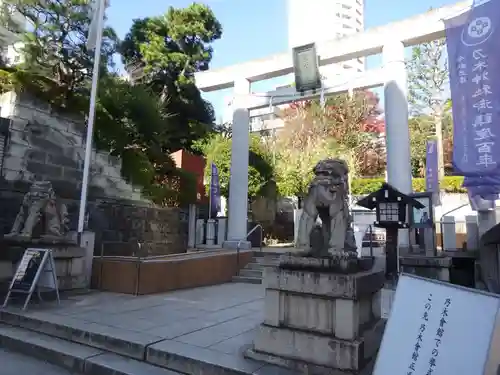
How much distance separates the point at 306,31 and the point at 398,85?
165ft

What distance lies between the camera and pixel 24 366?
13.8ft

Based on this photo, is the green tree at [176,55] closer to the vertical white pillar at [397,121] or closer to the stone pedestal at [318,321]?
the vertical white pillar at [397,121]

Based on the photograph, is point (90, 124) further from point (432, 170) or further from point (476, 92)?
point (432, 170)

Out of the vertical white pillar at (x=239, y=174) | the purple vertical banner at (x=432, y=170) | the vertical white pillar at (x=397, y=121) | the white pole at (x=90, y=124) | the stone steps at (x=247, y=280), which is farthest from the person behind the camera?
the purple vertical banner at (x=432, y=170)

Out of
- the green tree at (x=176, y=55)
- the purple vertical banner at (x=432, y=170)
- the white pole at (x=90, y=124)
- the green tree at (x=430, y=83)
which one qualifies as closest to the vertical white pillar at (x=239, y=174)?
the white pole at (x=90, y=124)

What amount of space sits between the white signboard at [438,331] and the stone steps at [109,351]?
1279mm

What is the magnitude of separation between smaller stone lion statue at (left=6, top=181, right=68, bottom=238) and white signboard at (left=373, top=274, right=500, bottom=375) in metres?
6.58

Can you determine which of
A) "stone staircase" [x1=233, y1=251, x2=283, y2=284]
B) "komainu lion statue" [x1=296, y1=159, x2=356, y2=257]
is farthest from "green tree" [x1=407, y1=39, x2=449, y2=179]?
"komainu lion statue" [x1=296, y1=159, x2=356, y2=257]

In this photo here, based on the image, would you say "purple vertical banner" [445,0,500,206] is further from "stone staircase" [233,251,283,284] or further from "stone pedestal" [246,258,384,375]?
"stone staircase" [233,251,283,284]

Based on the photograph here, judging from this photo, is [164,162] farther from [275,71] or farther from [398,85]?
[398,85]

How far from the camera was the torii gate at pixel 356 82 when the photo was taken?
10742mm

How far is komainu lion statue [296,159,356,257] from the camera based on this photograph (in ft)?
13.2

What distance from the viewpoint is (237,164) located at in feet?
43.4

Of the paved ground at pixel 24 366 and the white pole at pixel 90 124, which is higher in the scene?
the white pole at pixel 90 124
